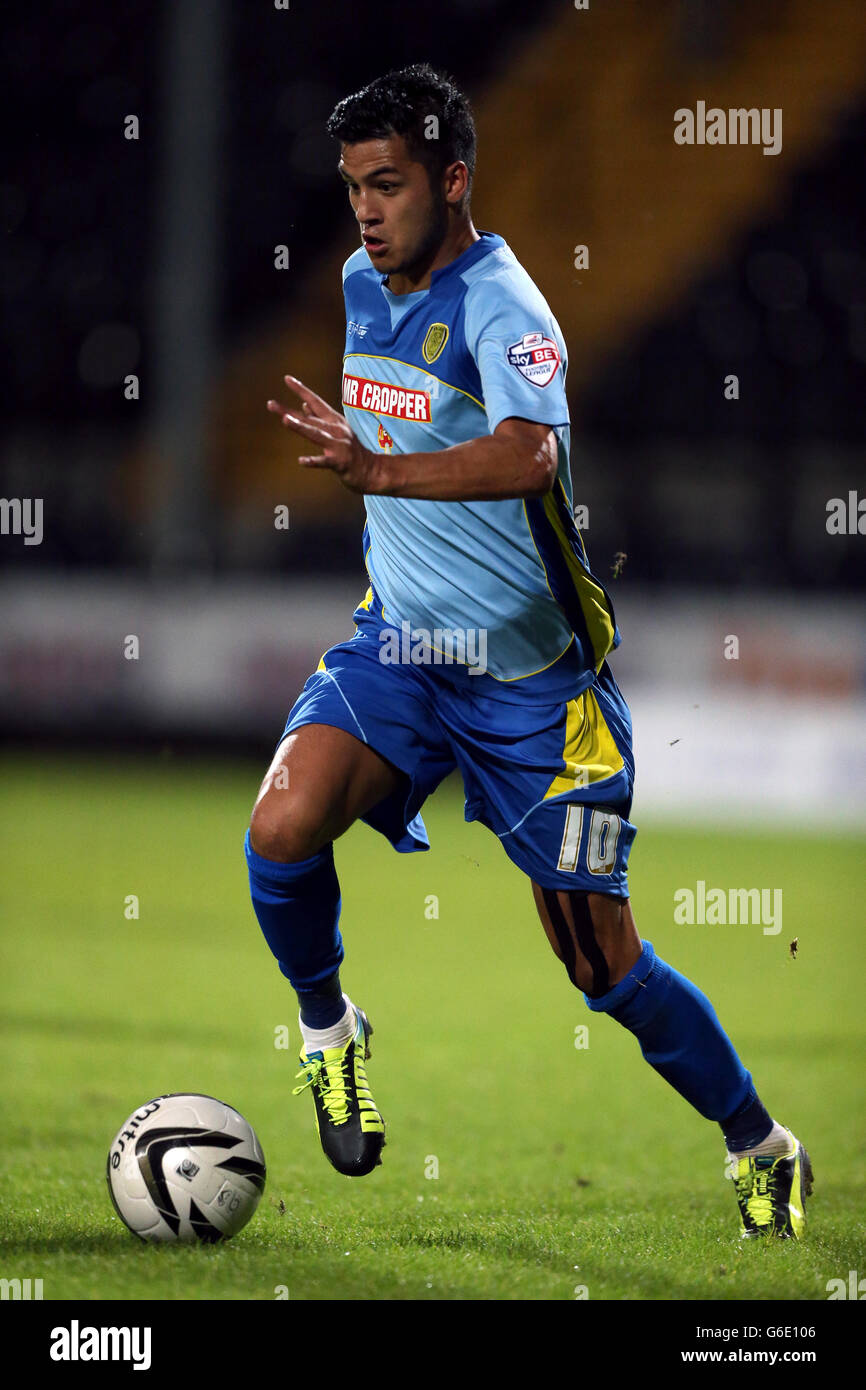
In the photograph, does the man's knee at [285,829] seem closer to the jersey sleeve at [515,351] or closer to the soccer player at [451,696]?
the soccer player at [451,696]

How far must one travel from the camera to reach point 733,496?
55.9ft

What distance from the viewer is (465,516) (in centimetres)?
368

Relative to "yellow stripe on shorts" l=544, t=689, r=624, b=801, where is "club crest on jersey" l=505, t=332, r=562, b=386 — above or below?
above

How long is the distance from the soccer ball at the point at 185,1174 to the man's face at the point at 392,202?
1.88 metres

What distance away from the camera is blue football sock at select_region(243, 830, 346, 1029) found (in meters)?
3.59

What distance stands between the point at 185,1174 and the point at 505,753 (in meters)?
1.12

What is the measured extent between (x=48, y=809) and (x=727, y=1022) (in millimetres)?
5749

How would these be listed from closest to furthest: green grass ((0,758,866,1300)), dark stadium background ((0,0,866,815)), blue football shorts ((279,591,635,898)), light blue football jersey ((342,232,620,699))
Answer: green grass ((0,758,866,1300)) → light blue football jersey ((342,232,620,699)) → blue football shorts ((279,591,635,898)) → dark stadium background ((0,0,866,815))

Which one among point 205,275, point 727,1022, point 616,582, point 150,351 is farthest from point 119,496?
point 727,1022

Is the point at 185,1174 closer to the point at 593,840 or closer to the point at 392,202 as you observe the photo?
the point at 593,840

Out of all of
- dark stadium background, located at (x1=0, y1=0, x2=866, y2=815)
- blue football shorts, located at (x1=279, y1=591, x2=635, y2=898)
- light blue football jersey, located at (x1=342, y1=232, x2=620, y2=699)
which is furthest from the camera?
dark stadium background, located at (x1=0, y1=0, x2=866, y2=815)

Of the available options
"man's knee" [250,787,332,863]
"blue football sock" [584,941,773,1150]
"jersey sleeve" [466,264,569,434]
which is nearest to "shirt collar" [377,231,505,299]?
"jersey sleeve" [466,264,569,434]

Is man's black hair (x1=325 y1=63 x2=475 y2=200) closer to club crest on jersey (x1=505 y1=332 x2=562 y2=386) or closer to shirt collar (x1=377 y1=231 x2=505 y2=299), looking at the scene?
shirt collar (x1=377 y1=231 x2=505 y2=299)
